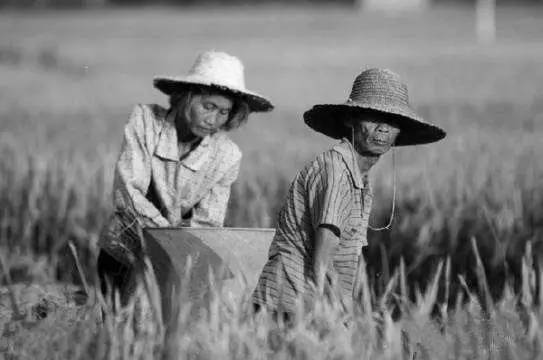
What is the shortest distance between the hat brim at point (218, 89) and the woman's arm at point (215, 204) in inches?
8.6

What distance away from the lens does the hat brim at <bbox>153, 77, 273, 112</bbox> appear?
3326mm

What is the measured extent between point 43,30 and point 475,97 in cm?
1109

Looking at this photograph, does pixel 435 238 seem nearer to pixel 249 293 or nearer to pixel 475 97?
pixel 249 293

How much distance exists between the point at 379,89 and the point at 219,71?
0.91 m

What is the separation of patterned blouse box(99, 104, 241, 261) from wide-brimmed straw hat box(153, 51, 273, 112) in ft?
0.50

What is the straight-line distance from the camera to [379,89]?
255 cm

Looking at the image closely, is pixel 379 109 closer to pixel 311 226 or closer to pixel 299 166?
pixel 311 226

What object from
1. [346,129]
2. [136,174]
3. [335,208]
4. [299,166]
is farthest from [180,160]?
[299,166]

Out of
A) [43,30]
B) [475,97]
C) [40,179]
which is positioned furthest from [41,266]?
[43,30]

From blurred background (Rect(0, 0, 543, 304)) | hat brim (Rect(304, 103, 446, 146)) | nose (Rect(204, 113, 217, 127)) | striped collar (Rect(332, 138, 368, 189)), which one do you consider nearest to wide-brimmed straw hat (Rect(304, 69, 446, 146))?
hat brim (Rect(304, 103, 446, 146))

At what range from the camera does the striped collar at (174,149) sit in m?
3.38

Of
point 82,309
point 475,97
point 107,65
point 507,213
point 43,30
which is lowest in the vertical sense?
point 82,309

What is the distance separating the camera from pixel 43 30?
19.3 meters

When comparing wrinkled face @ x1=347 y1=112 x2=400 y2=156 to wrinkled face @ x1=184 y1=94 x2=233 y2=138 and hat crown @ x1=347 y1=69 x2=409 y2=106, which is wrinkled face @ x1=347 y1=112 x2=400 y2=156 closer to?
hat crown @ x1=347 y1=69 x2=409 y2=106
